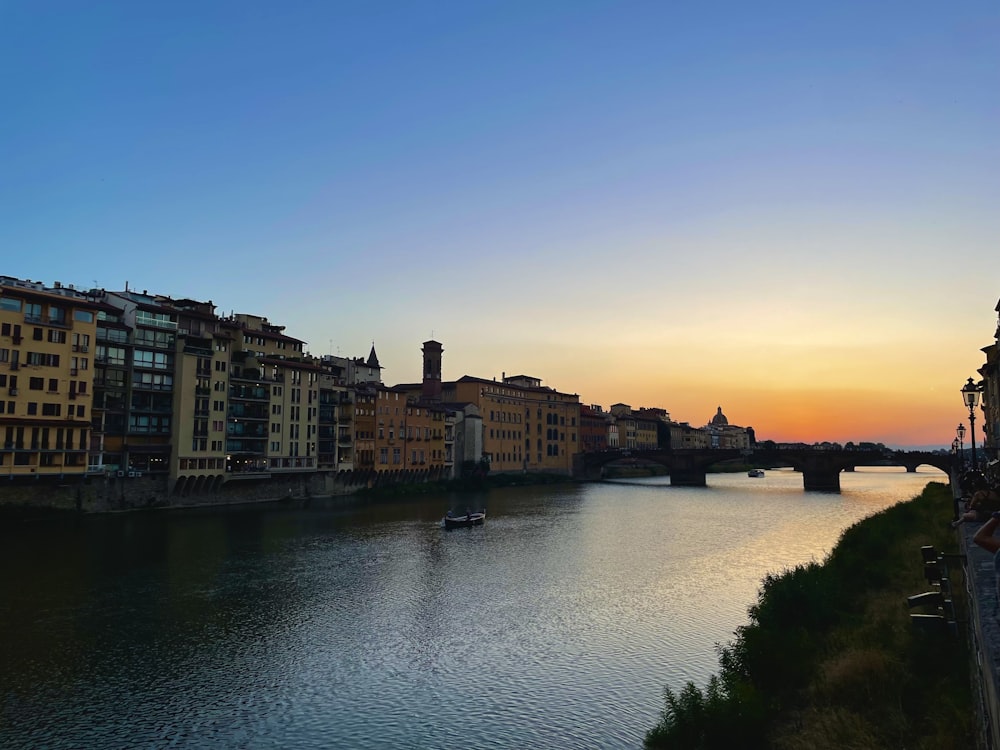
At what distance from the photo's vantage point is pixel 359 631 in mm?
27297

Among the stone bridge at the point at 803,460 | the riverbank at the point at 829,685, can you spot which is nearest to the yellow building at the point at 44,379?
the riverbank at the point at 829,685

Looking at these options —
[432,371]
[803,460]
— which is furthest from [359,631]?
[432,371]

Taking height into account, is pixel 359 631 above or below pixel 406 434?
below

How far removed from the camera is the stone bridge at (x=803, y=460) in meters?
103

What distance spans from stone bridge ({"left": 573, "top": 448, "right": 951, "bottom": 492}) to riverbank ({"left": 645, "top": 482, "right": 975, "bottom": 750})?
86.0 metres

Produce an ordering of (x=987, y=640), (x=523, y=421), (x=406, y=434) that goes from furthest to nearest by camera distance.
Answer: (x=523, y=421), (x=406, y=434), (x=987, y=640)

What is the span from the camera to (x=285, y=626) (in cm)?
2780

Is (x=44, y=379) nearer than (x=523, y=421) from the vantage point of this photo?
Yes

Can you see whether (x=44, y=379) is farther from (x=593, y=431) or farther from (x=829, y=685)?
(x=593, y=431)

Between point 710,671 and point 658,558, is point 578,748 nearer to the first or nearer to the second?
point 710,671

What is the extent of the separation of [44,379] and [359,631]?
45.8 metres

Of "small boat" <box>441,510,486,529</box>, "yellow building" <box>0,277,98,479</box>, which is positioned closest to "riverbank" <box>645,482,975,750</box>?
"small boat" <box>441,510,486,529</box>

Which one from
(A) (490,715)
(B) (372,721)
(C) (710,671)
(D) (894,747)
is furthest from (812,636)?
(B) (372,721)

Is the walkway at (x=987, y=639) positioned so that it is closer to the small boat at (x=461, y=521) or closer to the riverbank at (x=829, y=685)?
the riverbank at (x=829, y=685)
